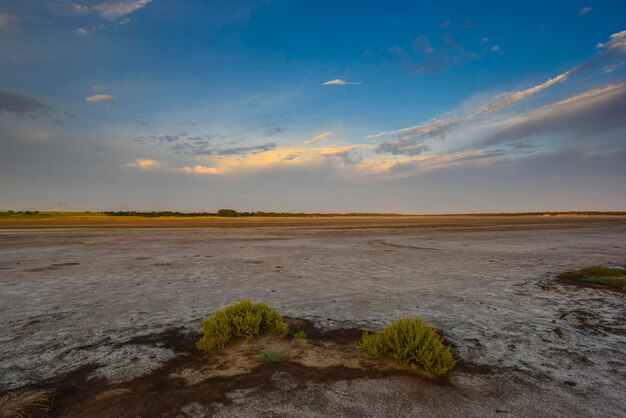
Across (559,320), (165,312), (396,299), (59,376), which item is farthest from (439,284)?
(59,376)

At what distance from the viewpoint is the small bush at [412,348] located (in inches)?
176

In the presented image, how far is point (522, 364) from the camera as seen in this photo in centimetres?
468

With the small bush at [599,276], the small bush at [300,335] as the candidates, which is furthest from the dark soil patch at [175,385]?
the small bush at [599,276]

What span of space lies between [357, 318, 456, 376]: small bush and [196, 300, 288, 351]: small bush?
5.62ft

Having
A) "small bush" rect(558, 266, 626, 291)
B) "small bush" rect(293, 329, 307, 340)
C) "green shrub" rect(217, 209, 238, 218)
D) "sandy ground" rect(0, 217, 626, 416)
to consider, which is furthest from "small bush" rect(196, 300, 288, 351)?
"green shrub" rect(217, 209, 238, 218)

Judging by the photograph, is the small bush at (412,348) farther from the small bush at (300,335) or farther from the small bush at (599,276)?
the small bush at (599,276)

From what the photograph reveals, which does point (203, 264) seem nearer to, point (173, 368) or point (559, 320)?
point (173, 368)

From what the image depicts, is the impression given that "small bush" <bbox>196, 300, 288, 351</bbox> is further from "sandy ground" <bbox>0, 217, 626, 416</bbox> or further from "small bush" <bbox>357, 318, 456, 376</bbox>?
"small bush" <bbox>357, 318, 456, 376</bbox>

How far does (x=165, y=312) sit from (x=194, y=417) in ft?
13.8

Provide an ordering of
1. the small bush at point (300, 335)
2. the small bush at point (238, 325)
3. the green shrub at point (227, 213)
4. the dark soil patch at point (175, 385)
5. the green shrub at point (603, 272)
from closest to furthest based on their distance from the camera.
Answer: the dark soil patch at point (175, 385) < the small bush at point (238, 325) < the small bush at point (300, 335) < the green shrub at point (603, 272) < the green shrub at point (227, 213)

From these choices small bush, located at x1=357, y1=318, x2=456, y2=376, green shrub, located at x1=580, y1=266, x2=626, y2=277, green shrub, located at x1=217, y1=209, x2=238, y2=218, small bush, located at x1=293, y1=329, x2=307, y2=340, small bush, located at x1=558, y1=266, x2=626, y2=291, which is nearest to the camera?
small bush, located at x1=357, y1=318, x2=456, y2=376

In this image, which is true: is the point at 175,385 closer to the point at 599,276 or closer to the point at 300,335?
→ the point at 300,335

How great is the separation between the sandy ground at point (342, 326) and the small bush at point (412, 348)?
0.26m

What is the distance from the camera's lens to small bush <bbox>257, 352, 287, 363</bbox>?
4820 millimetres
